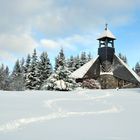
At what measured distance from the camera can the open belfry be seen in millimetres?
52844

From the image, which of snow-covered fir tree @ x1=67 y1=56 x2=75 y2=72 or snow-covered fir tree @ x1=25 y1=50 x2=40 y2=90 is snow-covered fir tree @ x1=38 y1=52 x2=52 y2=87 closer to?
snow-covered fir tree @ x1=25 y1=50 x2=40 y2=90

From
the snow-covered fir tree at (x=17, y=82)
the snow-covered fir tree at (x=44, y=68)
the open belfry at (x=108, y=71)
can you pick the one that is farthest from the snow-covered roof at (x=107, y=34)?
the snow-covered fir tree at (x=17, y=82)

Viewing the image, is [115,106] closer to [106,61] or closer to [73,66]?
[106,61]

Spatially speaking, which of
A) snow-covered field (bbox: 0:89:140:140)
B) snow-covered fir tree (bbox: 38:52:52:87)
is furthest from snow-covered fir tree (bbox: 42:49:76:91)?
snow-covered fir tree (bbox: 38:52:52:87)

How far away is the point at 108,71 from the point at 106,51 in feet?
10.00

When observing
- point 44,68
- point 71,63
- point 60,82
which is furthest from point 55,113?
point 71,63

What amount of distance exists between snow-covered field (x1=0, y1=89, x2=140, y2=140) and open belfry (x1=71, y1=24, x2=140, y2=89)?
40.7m

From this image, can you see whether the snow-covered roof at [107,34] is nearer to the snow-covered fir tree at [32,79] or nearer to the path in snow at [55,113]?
the snow-covered fir tree at [32,79]

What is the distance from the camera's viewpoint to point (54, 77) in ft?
115

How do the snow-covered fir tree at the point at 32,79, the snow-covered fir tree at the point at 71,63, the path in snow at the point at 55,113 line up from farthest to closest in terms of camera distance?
the snow-covered fir tree at the point at 71,63 < the snow-covered fir tree at the point at 32,79 < the path in snow at the point at 55,113

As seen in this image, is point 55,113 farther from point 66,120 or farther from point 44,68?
point 44,68

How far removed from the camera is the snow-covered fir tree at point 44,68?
6316 centimetres

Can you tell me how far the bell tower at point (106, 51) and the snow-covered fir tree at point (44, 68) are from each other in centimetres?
1265

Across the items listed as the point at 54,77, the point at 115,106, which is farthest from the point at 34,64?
the point at 115,106
